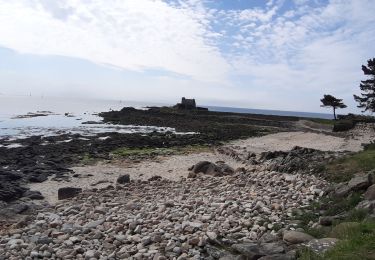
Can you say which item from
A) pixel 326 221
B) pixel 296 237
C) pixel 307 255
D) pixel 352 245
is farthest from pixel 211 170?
pixel 352 245

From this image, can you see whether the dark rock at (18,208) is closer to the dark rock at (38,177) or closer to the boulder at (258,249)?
the dark rock at (38,177)

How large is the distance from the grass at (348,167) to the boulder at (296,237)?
523 cm

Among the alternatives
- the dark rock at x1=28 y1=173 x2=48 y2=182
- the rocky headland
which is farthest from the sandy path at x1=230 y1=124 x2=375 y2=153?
the dark rock at x1=28 y1=173 x2=48 y2=182

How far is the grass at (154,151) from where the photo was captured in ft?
94.8

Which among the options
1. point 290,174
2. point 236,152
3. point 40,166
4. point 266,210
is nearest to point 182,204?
point 266,210

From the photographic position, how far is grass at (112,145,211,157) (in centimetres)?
2891

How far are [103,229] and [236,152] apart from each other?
724 inches

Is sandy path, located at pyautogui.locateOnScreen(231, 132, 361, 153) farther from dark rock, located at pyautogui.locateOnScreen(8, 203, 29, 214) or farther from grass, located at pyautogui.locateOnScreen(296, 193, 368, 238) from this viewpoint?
grass, located at pyautogui.locateOnScreen(296, 193, 368, 238)

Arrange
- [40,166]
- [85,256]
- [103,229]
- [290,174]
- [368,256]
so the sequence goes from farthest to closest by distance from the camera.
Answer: [40,166]
[290,174]
[103,229]
[85,256]
[368,256]

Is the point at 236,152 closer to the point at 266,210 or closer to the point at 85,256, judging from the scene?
the point at 266,210

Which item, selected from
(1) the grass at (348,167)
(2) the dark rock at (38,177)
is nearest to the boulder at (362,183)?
(1) the grass at (348,167)

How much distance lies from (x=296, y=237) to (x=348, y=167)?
6.89m

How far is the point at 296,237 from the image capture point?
25.9 feet

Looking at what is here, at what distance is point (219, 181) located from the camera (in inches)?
607
